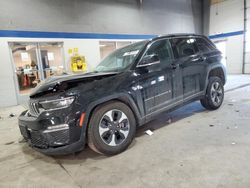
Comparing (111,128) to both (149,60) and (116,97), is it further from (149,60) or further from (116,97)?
(149,60)

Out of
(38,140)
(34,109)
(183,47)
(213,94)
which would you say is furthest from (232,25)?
(38,140)

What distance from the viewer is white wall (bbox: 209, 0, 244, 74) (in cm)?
1153

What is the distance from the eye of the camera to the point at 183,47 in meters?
3.54

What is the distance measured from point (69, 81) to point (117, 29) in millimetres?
7931

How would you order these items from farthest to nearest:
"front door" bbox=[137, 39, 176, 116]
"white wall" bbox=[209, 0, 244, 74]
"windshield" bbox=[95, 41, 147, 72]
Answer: "white wall" bbox=[209, 0, 244, 74]
"windshield" bbox=[95, 41, 147, 72]
"front door" bbox=[137, 39, 176, 116]

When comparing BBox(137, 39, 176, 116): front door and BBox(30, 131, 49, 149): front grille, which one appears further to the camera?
BBox(137, 39, 176, 116): front door

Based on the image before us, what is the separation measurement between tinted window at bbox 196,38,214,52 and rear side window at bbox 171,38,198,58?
146mm

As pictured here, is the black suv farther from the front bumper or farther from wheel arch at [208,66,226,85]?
wheel arch at [208,66,226,85]

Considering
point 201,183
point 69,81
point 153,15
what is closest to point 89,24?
point 153,15

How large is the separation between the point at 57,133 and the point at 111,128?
0.69m

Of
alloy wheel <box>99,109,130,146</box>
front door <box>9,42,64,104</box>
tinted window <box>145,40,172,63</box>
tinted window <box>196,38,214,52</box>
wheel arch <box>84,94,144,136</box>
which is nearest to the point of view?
wheel arch <box>84,94,144,136</box>

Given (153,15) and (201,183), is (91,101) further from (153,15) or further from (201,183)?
(153,15)

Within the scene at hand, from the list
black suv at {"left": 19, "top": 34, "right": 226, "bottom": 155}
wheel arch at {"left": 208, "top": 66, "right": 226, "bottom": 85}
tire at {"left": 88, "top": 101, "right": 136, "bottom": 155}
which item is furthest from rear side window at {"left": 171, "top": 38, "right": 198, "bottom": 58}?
tire at {"left": 88, "top": 101, "right": 136, "bottom": 155}

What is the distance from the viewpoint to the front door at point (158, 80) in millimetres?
2855
